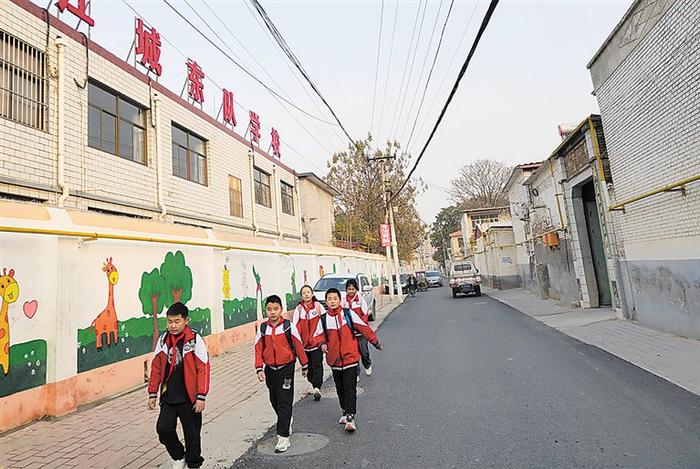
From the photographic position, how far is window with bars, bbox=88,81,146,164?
1049 centimetres

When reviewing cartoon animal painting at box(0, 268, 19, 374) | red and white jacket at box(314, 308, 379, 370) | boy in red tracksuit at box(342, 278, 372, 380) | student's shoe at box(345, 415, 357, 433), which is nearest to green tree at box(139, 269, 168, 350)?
cartoon animal painting at box(0, 268, 19, 374)

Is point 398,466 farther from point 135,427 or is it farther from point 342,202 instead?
point 342,202

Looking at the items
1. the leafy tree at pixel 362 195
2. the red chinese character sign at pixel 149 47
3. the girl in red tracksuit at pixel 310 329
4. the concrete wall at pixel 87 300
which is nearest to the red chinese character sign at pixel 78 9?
the red chinese character sign at pixel 149 47

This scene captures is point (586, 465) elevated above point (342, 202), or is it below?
below

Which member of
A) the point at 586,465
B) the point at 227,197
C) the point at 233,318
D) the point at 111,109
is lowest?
the point at 586,465

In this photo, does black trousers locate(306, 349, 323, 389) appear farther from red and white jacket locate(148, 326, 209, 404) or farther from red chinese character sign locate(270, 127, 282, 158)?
red chinese character sign locate(270, 127, 282, 158)

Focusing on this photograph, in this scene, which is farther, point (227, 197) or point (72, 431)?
point (227, 197)

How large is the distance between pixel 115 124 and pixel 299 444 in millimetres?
10013

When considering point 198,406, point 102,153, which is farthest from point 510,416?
point 102,153

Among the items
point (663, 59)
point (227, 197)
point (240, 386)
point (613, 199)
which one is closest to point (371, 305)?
point (227, 197)

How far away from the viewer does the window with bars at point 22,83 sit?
326 inches

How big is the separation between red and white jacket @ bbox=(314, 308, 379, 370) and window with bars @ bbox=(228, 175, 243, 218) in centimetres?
1268

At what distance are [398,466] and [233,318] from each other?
8.29m

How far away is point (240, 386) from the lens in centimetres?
738
